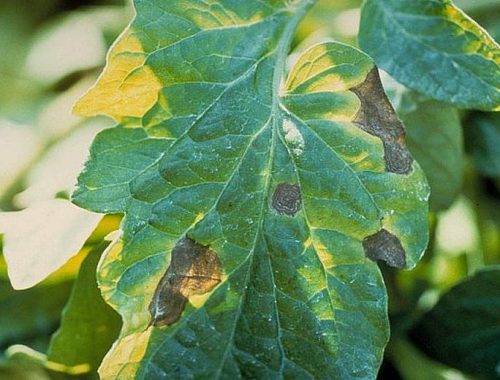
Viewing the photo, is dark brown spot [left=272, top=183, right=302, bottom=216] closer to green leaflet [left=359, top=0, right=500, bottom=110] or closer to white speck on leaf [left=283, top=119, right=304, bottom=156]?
white speck on leaf [left=283, top=119, right=304, bottom=156]

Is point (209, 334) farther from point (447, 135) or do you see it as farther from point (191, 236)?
point (447, 135)

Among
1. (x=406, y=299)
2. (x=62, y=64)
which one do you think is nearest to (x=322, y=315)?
(x=406, y=299)

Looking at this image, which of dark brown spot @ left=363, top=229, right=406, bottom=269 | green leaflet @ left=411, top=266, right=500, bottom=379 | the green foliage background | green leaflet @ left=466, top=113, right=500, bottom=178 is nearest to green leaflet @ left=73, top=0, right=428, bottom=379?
dark brown spot @ left=363, top=229, right=406, bottom=269

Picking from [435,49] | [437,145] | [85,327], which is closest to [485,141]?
[437,145]

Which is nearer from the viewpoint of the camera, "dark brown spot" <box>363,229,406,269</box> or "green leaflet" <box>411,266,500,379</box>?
"dark brown spot" <box>363,229,406,269</box>

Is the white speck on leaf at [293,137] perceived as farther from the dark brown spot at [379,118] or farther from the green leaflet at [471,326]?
the green leaflet at [471,326]
